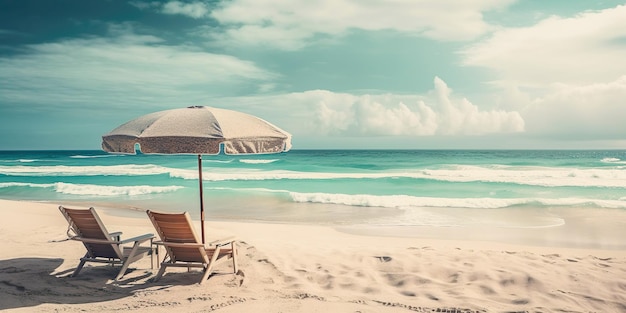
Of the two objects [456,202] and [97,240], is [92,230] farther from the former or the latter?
[456,202]

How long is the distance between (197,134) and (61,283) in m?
2.81

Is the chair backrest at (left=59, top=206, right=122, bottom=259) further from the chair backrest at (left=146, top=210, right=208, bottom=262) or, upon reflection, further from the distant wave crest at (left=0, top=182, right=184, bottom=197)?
the distant wave crest at (left=0, top=182, right=184, bottom=197)

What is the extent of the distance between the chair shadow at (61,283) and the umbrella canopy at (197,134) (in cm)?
174

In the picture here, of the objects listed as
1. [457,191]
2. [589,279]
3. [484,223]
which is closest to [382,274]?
[589,279]

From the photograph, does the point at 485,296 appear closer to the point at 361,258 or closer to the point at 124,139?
the point at 361,258

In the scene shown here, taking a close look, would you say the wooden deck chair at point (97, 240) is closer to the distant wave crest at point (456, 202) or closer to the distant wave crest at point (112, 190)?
the distant wave crest at point (456, 202)

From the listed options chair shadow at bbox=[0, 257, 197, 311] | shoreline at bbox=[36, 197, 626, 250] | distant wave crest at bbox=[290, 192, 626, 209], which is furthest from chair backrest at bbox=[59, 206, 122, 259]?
distant wave crest at bbox=[290, 192, 626, 209]

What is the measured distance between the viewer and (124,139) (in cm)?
571

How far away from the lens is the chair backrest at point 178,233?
5520 millimetres

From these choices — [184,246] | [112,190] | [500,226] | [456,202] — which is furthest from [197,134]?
[112,190]

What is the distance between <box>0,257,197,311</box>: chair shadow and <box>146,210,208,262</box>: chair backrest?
369 millimetres

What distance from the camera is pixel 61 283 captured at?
601 cm

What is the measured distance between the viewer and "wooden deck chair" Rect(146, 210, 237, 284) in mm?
5582

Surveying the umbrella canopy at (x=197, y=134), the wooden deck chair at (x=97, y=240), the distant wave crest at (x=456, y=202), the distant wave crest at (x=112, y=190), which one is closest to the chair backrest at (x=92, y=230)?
the wooden deck chair at (x=97, y=240)
